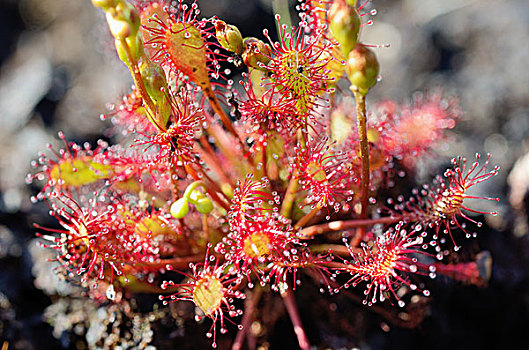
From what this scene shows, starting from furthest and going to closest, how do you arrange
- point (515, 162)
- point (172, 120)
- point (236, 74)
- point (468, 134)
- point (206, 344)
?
point (236, 74) → point (468, 134) → point (515, 162) → point (206, 344) → point (172, 120)

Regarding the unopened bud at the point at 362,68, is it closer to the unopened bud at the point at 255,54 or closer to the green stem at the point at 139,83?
the unopened bud at the point at 255,54

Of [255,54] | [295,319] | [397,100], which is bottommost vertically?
[295,319]

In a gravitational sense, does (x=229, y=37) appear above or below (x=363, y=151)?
above

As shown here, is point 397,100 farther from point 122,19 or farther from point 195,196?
point 122,19

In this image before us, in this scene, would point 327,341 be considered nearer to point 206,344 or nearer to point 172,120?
point 206,344

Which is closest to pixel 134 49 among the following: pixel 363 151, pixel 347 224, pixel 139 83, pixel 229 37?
pixel 139 83

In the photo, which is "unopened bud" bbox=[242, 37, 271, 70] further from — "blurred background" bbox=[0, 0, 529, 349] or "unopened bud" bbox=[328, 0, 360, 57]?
"blurred background" bbox=[0, 0, 529, 349]

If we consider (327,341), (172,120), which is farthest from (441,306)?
(172,120)

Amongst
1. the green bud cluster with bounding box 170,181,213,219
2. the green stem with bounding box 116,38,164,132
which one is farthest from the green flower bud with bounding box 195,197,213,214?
the green stem with bounding box 116,38,164,132
